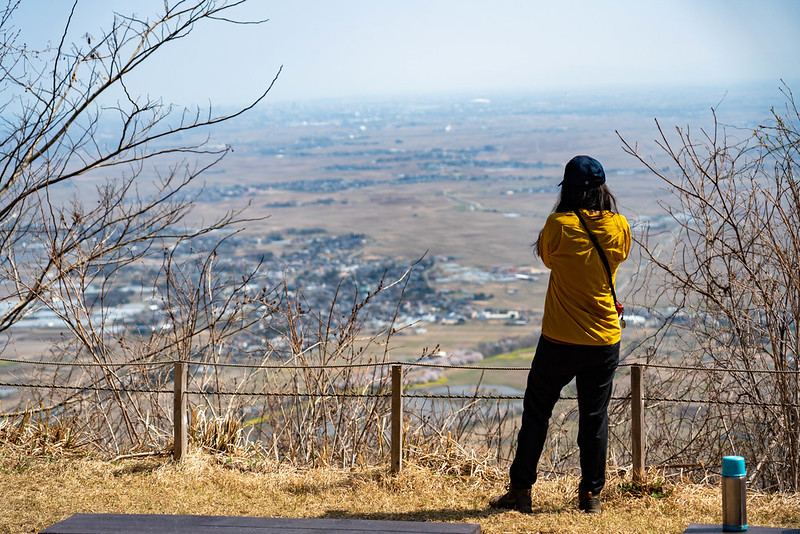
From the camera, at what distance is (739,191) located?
626 cm

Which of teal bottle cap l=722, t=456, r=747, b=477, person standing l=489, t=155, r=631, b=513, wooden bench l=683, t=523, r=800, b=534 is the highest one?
person standing l=489, t=155, r=631, b=513

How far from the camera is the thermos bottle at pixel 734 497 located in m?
2.76

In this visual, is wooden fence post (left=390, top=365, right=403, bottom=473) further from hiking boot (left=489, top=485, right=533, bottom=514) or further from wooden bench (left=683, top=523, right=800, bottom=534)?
wooden bench (left=683, top=523, right=800, bottom=534)

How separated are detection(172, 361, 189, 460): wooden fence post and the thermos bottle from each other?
134 inches

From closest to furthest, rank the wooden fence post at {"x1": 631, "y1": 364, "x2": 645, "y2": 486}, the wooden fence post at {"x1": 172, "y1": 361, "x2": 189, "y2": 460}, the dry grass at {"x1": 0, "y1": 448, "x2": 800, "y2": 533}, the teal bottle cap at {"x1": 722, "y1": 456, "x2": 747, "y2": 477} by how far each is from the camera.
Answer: the teal bottle cap at {"x1": 722, "y1": 456, "x2": 747, "y2": 477}, the dry grass at {"x1": 0, "y1": 448, "x2": 800, "y2": 533}, the wooden fence post at {"x1": 631, "y1": 364, "x2": 645, "y2": 486}, the wooden fence post at {"x1": 172, "y1": 361, "x2": 189, "y2": 460}

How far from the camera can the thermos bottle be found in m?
2.76

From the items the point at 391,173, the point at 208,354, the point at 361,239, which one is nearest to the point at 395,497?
the point at 208,354

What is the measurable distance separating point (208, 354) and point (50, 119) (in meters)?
2.36

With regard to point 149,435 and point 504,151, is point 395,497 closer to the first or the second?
point 149,435

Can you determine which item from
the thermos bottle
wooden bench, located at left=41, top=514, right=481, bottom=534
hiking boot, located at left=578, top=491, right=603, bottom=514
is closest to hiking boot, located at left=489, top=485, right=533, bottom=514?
hiking boot, located at left=578, top=491, right=603, bottom=514

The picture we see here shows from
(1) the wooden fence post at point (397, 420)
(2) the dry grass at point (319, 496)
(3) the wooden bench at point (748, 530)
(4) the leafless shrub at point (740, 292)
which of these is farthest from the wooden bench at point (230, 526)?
(4) the leafless shrub at point (740, 292)

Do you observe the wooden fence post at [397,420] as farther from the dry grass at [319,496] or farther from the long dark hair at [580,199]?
the long dark hair at [580,199]

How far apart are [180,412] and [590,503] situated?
8.92 ft

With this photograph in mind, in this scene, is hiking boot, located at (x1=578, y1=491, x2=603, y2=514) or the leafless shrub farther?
the leafless shrub
